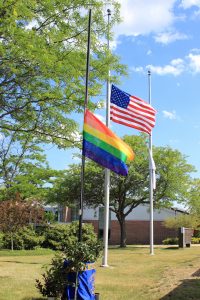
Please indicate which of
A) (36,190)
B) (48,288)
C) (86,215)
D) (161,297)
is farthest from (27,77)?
(86,215)

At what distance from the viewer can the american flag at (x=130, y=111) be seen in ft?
55.9

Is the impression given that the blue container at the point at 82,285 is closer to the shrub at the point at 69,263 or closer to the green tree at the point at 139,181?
the shrub at the point at 69,263

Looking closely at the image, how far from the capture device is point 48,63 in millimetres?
9688

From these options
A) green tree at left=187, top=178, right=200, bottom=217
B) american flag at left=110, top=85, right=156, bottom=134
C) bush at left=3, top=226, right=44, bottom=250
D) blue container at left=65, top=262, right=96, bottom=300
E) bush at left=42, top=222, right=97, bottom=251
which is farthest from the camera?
green tree at left=187, top=178, right=200, bottom=217

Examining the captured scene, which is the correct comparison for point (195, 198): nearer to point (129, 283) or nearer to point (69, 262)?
point (129, 283)

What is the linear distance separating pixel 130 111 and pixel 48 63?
8.34 meters

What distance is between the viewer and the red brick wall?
4981 cm

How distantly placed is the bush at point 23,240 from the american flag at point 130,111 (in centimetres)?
1108

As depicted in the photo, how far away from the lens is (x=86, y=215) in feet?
181

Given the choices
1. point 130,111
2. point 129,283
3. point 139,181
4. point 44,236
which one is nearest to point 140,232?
point 139,181

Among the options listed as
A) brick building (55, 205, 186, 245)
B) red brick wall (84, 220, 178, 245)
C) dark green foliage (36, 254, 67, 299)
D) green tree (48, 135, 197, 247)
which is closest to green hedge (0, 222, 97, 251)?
green tree (48, 135, 197, 247)

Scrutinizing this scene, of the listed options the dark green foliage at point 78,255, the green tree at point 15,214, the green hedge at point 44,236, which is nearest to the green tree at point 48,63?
the dark green foliage at point 78,255

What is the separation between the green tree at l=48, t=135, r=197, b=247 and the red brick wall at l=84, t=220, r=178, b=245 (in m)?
15.2

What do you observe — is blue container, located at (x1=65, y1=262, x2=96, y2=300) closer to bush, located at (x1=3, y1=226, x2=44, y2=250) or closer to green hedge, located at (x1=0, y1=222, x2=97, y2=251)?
green hedge, located at (x1=0, y1=222, x2=97, y2=251)
